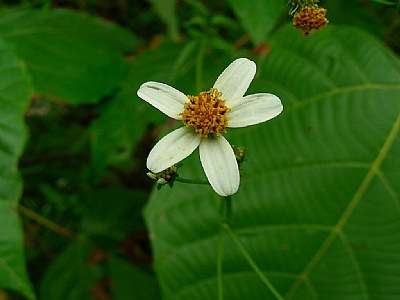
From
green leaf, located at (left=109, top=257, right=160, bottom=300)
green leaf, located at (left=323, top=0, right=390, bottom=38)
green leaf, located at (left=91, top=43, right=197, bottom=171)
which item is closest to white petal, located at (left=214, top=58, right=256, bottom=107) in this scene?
green leaf, located at (left=91, top=43, right=197, bottom=171)

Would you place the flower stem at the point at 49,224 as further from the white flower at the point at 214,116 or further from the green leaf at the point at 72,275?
the white flower at the point at 214,116

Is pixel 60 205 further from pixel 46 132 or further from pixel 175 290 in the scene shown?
pixel 175 290

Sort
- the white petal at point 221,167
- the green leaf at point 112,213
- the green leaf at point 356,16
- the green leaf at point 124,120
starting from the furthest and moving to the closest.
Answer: the green leaf at point 112,213, the green leaf at point 356,16, the green leaf at point 124,120, the white petal at point 221,167

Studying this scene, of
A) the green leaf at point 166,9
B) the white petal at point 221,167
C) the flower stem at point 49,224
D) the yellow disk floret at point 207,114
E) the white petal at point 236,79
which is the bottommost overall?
the white petal at point 221,167

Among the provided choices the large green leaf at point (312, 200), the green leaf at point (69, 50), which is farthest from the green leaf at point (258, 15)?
the green leaf at point (69, 50)

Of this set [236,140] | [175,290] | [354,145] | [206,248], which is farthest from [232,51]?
[175,290]
